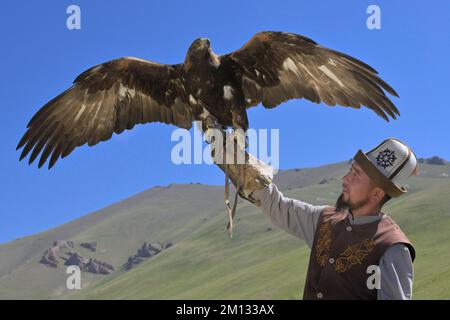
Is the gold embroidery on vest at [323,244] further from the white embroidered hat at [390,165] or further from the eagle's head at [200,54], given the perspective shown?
the eagle's head at [200,54]

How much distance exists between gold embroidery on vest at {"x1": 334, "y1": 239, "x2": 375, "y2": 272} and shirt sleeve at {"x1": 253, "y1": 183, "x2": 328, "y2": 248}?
2.05 feet

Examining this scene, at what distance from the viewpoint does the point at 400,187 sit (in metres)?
5.50

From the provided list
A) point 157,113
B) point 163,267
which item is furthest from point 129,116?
point 163,267

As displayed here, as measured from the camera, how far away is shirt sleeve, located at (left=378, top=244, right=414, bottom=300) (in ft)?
16.8

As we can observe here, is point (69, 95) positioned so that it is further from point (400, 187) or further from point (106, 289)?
point (106, 289)

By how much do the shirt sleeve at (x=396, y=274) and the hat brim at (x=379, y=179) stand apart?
17.6 inches

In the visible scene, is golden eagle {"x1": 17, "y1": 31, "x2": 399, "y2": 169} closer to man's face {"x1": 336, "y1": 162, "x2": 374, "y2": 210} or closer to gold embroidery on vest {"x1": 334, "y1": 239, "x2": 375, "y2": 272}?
man's face {"x1": 336, "y1": 162, "x2": 374, "y2": 210}

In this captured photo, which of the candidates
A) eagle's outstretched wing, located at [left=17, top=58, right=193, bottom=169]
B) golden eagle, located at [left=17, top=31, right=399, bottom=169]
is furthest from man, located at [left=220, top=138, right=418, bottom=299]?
eagle's outstretched wing, located at [left=17, top=58, right=193, bottom=169]

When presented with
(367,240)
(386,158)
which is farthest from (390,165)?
(367,240)

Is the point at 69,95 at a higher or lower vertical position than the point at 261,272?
higher

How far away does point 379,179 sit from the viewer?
5.48 meters

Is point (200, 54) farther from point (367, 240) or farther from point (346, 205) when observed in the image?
point (367, 240)

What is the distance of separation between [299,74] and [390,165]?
7.58ft
